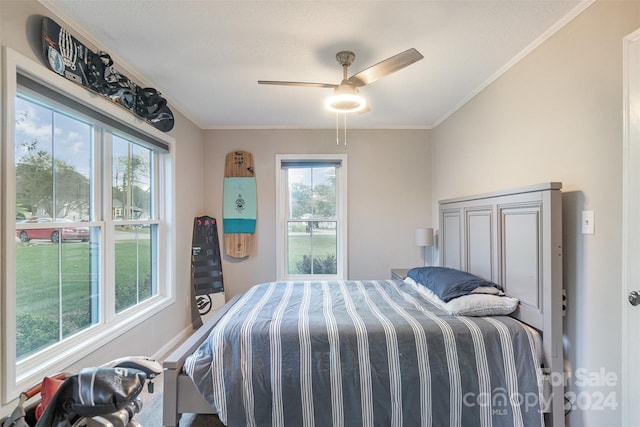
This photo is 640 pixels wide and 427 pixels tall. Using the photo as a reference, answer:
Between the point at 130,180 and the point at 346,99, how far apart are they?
77.2 inches

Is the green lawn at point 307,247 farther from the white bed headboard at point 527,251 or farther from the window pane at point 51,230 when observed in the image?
the window pane at point 51,230

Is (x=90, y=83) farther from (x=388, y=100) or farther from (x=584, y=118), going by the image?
(x=584, y=118)

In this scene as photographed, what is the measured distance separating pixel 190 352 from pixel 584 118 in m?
2.67

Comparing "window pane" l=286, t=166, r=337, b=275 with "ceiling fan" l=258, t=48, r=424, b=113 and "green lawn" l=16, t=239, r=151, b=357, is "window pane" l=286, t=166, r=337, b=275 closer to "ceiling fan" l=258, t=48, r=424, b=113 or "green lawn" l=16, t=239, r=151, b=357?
"ceiling fan" l=258, t=48, r=424, b=113

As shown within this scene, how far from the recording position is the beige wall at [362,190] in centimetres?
371

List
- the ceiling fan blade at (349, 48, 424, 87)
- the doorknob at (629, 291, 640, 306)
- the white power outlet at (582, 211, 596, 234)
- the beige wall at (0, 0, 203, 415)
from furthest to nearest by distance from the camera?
the ceiling fan blade at (349, 48, 424, 87)
the white power outlet at (582, 211, 596, 234)
the beige wall at (0, 0, 203, 415)
the doorknob at (629, 291, 640, 306)

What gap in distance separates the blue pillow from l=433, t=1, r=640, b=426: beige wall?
512 mm

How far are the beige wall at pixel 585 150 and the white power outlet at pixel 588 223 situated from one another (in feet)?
0.07

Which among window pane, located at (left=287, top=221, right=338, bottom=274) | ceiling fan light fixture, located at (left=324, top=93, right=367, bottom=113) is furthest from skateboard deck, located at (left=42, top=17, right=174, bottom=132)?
window pane, located at (left=287, top=221, right=338, bottom=274)

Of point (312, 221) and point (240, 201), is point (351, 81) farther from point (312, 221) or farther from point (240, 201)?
point (240, 201)

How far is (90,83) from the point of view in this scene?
182 cm

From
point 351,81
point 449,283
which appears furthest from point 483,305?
point 351,81

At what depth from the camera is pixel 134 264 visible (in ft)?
8.25

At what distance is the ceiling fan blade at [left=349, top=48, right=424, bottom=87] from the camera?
1.66 meters
